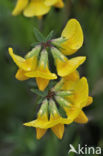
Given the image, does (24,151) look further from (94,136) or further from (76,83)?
(76,83)

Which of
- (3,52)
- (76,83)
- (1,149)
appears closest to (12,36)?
(3,52)

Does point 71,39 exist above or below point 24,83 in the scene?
above

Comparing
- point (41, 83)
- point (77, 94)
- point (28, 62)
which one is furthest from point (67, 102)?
point (28, 62)

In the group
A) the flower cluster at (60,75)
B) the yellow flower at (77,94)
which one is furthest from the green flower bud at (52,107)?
the yellow flower at (77,94)

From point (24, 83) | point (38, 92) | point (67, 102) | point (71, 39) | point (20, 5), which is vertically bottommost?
point (24, 83)

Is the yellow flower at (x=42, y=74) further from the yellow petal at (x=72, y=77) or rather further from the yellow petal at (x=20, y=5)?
the yellow petal at (x=20, y=5)

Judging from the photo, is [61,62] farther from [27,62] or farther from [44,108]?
[44,108]
